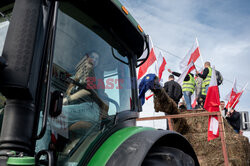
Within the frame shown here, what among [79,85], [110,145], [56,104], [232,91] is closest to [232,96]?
[232,91]

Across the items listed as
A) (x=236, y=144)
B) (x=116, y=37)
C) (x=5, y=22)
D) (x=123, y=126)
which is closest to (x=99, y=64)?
(x=116, y=37)

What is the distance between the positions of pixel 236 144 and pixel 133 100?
3.54m

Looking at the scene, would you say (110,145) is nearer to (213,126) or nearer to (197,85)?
(213,126)

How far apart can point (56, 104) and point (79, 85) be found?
1.05 ft

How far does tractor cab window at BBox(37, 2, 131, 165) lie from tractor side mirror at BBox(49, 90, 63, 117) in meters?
0.09

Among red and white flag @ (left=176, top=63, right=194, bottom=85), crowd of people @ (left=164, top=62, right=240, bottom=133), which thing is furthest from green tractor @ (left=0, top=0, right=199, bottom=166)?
red and white flag @ (left=176, top=63, right=194, bottom=85)

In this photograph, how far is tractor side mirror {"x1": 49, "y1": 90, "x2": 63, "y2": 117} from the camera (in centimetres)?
149

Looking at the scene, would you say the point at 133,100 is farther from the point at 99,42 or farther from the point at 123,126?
the point at 99,42

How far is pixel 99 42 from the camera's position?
2.00 meters

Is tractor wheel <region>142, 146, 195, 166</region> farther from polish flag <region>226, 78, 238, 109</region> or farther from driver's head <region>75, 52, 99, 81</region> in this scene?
polish flag <region>226, 78, 238, 109</region>

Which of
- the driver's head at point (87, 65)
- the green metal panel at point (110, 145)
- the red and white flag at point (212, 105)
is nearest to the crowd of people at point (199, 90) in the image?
the red and white flag at point (212, 105)

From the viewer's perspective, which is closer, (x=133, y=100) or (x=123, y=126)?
(x=123, y=126)

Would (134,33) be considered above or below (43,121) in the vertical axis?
above

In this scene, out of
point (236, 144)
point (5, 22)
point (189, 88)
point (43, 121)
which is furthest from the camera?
point (189, 88)
